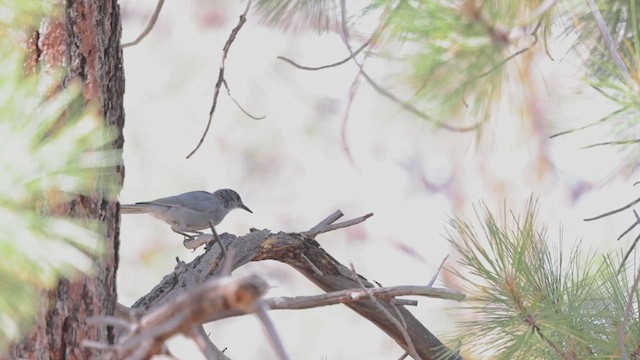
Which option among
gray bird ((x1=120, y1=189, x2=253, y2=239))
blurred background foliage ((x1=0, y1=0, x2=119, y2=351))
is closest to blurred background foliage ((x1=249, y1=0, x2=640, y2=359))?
blurred background foliage ((x1=0, y1=0, x2=119, y2=351))

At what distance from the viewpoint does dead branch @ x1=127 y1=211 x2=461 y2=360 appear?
168cm

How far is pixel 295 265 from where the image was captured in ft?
6.06

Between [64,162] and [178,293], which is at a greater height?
[178,293]

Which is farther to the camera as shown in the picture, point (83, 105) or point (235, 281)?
point (83, 105)

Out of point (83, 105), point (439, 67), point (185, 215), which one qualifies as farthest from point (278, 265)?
point (83, 105)

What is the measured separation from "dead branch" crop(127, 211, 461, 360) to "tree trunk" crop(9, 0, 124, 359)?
33 centimetres

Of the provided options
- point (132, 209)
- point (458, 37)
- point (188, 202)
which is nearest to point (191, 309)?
point (458, 37)

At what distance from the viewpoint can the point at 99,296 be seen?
4.14 ft

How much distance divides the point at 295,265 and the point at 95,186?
738mm

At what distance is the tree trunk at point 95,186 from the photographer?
1.20 m

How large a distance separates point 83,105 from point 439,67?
1034 millimetres

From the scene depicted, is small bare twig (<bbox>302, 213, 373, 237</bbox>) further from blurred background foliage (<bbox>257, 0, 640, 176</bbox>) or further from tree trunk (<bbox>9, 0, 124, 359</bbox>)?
tree trunk (<bbox>9, 0, 124, 359</bbox>)

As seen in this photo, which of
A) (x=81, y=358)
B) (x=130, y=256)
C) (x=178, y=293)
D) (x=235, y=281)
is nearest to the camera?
(x=235, y=281)

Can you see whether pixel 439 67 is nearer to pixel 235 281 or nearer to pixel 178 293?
pixel 178 293
